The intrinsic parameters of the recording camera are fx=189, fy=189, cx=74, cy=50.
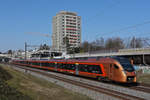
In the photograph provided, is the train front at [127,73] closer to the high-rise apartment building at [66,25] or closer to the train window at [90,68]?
the train window at [90,68]

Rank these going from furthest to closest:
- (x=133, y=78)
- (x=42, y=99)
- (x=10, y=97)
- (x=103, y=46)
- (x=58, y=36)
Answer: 1. (x=58, y=36)
2. (x=103, y=46)
3. (x=133, y=78)
4. (x=42, y=99)
5. (x=10, y=97)

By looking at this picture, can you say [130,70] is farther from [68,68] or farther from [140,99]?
[68,68]

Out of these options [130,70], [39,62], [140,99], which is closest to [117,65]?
[130,70]

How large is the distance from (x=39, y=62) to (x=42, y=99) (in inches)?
1658

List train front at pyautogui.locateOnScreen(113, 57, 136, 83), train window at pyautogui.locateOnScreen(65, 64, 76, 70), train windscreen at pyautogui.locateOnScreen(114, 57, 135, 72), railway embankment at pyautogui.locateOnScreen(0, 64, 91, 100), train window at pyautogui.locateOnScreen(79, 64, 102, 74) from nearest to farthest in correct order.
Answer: railway embankment at pyautogui.locateOnScreen(0, 64, 91, 100)
train front at pyautogui.locateOnScreen(113, 57, 136, 83)
train windscreen at pyautogui.locateOnScreen(114, 57, 135, 72)
train window at pyautogui.locateOnScreen(79, 64, 102, 74)
train window at pyautogui.locateOnScreen(65, 64, 76, 70)

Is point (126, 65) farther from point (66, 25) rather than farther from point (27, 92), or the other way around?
point (66, 25)

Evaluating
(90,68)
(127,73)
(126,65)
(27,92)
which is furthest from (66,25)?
(27,92)

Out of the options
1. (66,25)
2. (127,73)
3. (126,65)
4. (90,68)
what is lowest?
(127,73)

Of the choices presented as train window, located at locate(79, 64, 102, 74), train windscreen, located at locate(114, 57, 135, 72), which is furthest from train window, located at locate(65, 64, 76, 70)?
train windscreen, located at locate(114, 57, 135, 72)

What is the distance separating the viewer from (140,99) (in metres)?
14.4

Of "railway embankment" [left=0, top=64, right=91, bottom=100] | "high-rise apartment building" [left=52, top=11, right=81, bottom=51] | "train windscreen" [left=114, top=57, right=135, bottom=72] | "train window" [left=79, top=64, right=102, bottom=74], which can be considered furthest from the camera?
"high-rise apartment building" [left=52, top=11, right=81, bottom=51]

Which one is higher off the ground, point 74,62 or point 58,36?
point 58,36

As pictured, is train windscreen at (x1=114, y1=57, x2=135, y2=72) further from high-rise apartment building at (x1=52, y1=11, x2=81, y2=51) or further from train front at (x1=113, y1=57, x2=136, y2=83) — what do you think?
high-rise apartment building at (x1=52, y1=11, x2=81, y2=51)

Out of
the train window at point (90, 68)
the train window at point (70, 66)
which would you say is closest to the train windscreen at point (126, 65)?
the train window at point (90, 68)
